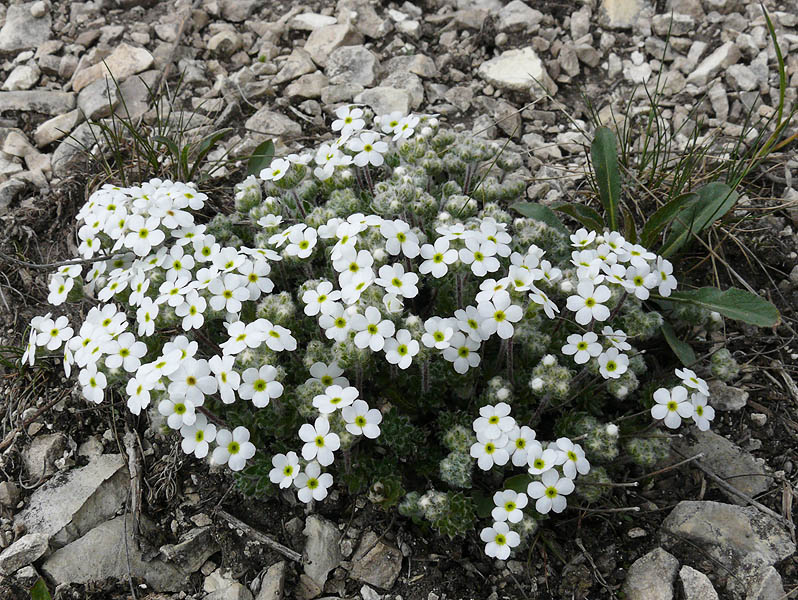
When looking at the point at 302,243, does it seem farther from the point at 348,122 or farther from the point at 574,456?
the point at 574,456

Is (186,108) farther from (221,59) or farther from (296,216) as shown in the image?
(296,216)

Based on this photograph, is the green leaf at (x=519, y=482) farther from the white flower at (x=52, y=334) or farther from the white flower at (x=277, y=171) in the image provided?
the white flower at (x=52, y=334)

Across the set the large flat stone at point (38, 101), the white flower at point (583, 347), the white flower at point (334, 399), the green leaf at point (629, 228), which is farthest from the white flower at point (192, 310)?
the large flat stone at point (38, 101)

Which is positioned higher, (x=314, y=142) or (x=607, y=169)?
(x=607, y=169)

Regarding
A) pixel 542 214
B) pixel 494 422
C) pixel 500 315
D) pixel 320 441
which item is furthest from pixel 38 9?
pixel 494 422

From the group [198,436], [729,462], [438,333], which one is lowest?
[729,462]

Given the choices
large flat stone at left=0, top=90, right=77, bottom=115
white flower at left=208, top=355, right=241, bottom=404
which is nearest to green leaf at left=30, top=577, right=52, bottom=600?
white flower at left=208, top=355, right=241, bottom=404
